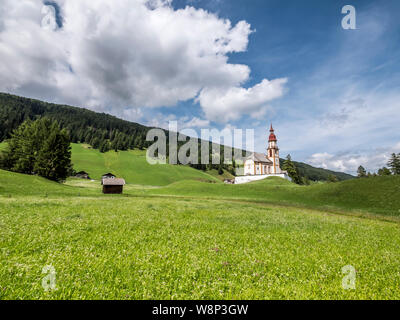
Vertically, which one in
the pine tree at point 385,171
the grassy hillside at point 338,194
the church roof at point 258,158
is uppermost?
the church roof at point 258,158

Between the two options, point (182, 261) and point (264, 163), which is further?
point (264, 163)

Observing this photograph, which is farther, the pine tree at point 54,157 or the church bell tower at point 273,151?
A: the church bell tower at point 273,151

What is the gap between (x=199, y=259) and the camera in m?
7.69

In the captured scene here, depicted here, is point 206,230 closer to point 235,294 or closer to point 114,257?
point 114,257

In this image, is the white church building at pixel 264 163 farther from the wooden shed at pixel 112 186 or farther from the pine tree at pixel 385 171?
the wooden shed at pixel 112 186

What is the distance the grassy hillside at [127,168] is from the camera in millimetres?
129125

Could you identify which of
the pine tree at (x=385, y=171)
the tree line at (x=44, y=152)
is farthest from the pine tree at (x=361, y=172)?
the tree line at (x=44, y=152)

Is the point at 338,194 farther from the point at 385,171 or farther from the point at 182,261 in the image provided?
the point at 385,171

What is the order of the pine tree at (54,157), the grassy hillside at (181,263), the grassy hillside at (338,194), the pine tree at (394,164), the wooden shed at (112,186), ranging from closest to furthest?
the grassy hillside at (181,263) → the grassy hillside at (338,194) → the wooden shed at (112,186) → the pine tree at (54,157) → the pine tree at (394,164)

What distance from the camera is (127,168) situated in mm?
144375

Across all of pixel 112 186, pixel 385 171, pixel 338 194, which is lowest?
pixel 338 194

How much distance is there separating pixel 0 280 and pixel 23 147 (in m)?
77.4

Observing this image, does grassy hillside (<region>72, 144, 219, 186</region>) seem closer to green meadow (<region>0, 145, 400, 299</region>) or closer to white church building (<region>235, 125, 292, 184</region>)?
white church building (<region>235, 125, 292, 184</region>)

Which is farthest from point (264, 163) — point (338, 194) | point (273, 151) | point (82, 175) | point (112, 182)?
point (82, 175)
